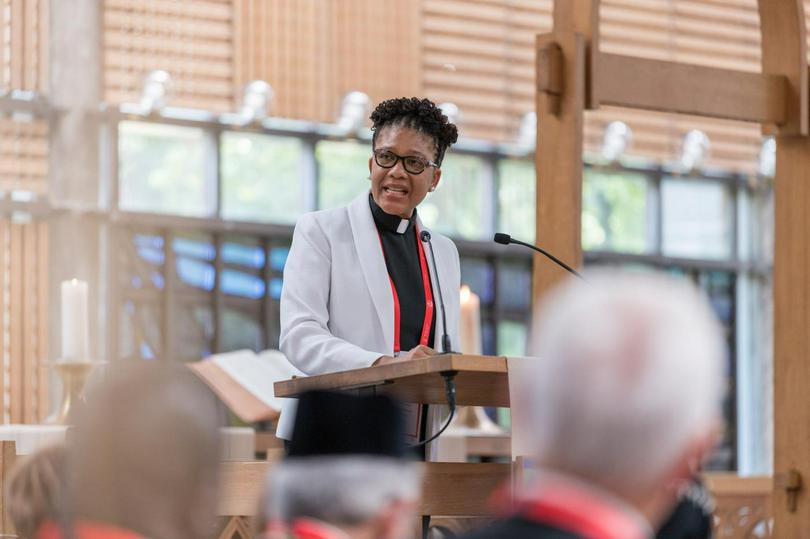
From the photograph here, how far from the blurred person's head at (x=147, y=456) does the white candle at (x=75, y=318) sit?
345 cm

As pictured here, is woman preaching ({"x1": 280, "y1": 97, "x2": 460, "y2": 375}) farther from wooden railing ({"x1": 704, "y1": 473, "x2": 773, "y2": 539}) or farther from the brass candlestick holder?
wooden railing ({"x1": 704, "y1": 473, "x2": 773, "y2": 539})

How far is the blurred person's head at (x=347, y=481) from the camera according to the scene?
57.8 inches

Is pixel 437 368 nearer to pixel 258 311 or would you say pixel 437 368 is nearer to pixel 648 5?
pixel 258 311

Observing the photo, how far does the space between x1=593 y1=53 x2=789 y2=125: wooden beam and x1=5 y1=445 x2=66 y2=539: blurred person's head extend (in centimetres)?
318

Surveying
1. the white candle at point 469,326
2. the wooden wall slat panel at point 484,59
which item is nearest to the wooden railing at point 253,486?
the white candle at point 469,326

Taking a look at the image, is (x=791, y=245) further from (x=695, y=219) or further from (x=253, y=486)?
(x=695, y=219)

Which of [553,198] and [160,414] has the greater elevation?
[553,198]

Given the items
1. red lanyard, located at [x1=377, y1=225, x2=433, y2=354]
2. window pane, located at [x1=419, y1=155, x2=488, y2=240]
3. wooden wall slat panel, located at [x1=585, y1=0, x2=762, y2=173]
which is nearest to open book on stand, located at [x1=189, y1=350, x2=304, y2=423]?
red lanyard, located at [x1=377, y1=225, x2=433, y2=354]

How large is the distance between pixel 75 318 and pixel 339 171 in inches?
197

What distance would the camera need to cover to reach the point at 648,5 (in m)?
10.7

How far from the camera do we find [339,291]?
12.1 feet

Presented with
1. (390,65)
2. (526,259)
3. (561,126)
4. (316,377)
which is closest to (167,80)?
(390,65)

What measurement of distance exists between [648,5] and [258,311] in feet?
12.0

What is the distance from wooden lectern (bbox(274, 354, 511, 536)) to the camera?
305 centimetres
